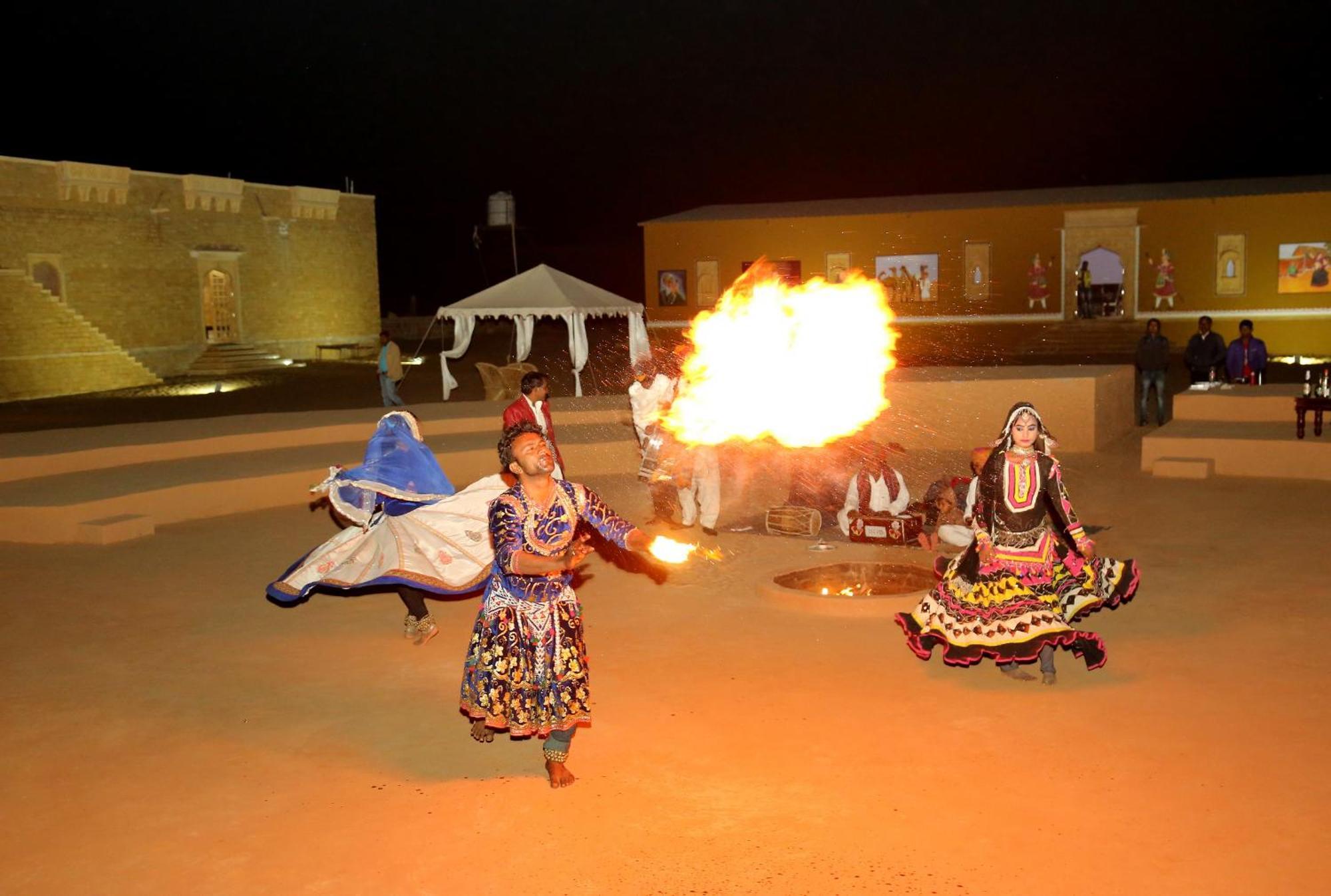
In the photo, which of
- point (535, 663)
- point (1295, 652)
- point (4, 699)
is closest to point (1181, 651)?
point (1295, 652)

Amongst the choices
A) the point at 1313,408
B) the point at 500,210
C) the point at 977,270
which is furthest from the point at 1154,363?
the point at 500,210

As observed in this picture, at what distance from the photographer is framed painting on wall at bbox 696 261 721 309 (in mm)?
37469

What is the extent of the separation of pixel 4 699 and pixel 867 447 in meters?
8.05

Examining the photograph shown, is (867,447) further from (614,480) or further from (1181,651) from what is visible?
(1181,651)

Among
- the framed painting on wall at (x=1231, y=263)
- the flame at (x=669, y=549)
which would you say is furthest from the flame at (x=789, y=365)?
the framed painting on wall at (x=1231, y=263)

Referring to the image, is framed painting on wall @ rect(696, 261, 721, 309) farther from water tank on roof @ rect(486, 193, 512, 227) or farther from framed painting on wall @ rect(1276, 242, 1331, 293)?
framed painting on wall @ rect(1276, 242, 1331, 293)

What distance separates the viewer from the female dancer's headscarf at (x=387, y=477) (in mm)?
8305

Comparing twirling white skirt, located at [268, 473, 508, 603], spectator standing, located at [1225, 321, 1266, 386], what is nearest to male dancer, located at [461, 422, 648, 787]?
twirling white skirt, located at [268, 473, 508, 603]

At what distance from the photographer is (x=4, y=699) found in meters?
7.10

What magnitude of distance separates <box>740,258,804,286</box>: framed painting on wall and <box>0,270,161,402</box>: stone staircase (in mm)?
18069

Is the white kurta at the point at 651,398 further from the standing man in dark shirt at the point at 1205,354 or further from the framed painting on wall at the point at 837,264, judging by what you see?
the framed painting on wall at the point at 837,264

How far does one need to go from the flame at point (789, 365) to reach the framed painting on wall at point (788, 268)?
22167mm

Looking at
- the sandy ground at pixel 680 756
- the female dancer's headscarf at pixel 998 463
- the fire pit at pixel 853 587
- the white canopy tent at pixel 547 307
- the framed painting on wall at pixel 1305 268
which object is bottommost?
the sandy ground at pixel 680 756

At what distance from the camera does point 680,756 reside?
19.8 ft
